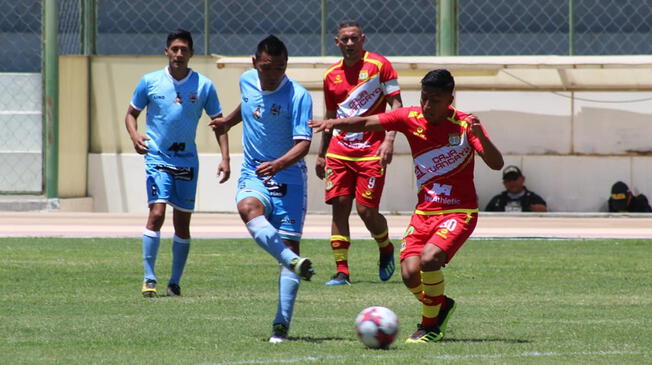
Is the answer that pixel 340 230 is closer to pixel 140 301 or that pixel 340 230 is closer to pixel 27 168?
pixel 140 301

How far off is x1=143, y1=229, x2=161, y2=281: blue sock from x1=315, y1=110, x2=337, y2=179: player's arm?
1632 millimetres

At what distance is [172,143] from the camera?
436 inches

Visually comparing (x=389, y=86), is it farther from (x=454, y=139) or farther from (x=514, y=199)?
(x=514, y=199)

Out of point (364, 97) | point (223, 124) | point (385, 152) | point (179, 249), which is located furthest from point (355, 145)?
point (223, 124)

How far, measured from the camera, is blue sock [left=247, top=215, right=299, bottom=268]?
→ 8227mm

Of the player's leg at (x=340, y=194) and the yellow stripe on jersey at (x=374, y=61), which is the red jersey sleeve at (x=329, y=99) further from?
the player's leg at (x=340, y=194)

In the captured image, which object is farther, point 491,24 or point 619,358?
point 491,24

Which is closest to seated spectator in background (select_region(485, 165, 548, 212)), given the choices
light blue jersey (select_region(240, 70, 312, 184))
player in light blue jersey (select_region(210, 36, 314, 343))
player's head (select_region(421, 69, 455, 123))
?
player in light blue jersey (select_region(210, 36, 314, 343))

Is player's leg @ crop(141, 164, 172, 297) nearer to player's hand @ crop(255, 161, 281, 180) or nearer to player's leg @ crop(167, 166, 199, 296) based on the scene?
player's leg @ crop(167, 166, 199, 296)

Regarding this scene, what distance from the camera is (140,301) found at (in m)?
10.5

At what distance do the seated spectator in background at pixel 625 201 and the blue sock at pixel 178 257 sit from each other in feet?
43.1

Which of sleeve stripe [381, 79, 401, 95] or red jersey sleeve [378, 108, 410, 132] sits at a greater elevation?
sleeve stripe [381, 79, 401, 95]

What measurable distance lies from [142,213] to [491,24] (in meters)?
7.26

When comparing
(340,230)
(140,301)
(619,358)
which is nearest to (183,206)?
(140,301)
